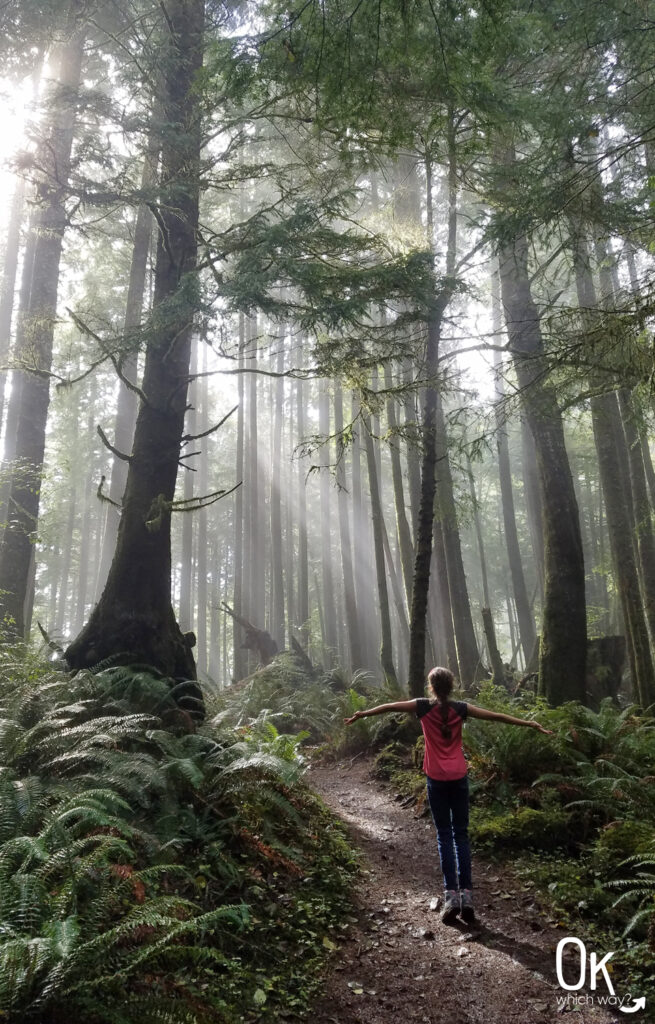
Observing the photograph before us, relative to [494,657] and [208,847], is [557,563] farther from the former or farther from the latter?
[208,847]

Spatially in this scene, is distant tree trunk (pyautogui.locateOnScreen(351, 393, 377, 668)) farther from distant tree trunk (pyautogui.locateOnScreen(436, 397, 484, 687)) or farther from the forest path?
the forest path

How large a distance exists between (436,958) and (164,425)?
7201mm

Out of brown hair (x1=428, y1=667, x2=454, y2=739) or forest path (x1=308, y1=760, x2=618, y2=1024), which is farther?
brown hair (x1=428, y1=667, x2=454, y2=739)

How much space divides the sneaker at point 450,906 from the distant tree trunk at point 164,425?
15.5 ft

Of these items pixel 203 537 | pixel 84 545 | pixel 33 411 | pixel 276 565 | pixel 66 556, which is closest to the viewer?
pixel 33 411

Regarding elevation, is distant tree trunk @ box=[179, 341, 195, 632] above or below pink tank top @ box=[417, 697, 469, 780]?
above

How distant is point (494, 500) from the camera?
40531mm

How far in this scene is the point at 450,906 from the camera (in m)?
4.50

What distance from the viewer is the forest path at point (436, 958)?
342 cm

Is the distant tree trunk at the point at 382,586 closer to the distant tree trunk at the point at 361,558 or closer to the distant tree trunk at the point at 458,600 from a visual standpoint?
the distant tree trunk at the point at 458,600

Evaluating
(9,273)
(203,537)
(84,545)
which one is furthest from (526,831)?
(84,545)

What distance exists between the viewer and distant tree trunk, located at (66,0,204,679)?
784 cm

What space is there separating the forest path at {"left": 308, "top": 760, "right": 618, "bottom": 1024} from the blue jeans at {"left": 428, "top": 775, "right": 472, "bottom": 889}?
0.37 metres

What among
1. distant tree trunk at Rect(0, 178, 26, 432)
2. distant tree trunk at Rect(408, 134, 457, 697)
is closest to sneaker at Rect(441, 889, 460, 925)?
distant tree trunk at Rect(408, 134, 457, 697)
